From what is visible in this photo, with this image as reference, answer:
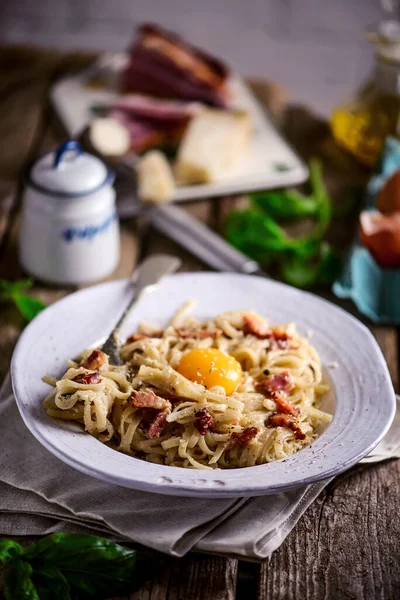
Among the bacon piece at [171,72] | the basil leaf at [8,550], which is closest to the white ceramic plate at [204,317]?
the basil leaf at [8,550]

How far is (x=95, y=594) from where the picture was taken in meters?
2.35

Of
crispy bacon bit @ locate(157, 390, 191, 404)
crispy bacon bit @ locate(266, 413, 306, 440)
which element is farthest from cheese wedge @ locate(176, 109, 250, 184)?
crispy bacon bit @ locate(266, 413, 306, 440)

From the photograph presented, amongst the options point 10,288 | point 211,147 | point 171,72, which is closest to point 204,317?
point 10,288

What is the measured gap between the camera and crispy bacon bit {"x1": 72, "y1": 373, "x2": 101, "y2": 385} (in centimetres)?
276

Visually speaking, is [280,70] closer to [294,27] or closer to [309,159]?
[294,27]

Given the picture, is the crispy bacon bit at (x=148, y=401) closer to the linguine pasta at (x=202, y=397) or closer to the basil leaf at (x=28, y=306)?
the linguine pasta at (x=202, y=397)

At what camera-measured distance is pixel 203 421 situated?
267cm

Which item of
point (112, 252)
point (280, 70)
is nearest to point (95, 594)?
point (112, 252)

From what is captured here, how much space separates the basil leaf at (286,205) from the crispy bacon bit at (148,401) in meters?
2.15

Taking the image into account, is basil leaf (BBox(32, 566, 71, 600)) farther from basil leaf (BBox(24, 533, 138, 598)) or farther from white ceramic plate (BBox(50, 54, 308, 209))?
white ceramic plate (BBox(50, 54, 308, 209))

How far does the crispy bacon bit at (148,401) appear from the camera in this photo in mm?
2713

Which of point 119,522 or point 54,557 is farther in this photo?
point 119,522

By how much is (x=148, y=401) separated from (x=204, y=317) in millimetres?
798

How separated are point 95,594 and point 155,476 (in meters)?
0.38
